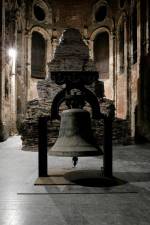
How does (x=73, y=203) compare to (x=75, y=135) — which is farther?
(x=75, y=135)

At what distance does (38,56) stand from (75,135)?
70.7 ft

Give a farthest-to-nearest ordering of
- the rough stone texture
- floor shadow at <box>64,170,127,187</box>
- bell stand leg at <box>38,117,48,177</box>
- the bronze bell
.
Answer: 1. the rough stone texture
2. bell stand leg at <box>38,117,48,177</box>
3. floor shadow at <box>64,170,127,187</box>
4. the bronze bell

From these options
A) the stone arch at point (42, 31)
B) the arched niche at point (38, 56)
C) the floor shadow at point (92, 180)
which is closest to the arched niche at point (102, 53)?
the stone arch at point (42, 31)

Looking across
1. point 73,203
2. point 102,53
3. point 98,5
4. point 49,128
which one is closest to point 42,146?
point 73,203

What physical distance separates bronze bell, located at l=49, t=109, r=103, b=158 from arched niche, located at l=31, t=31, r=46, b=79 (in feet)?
67.6

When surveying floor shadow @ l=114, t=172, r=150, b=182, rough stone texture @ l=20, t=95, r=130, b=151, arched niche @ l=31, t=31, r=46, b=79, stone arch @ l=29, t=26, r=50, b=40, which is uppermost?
stone arch @ l=29, t=26, r=50, b=40

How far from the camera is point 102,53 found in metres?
25.3

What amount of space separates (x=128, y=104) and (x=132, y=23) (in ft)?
17.3

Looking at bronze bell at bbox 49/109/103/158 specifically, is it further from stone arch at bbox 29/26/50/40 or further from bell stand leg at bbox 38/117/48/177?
stone arch at bbox 29/26/50/40

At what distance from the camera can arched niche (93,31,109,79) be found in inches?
983

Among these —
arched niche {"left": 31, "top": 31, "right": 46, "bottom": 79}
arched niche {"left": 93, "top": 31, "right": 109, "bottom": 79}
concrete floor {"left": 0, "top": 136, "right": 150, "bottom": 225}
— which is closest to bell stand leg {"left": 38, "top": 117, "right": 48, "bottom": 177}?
concrete floor {"left": 0, "top": 136, "right": 150, "bottom": 225}

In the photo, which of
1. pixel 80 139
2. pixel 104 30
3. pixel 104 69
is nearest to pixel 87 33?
pixel 104 30

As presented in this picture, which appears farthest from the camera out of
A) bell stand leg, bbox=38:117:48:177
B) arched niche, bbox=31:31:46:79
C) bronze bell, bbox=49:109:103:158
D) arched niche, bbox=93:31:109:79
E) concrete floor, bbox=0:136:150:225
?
arched niche, bbox=31:31:46:79

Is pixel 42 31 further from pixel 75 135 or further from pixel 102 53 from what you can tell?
pixel 75 135
